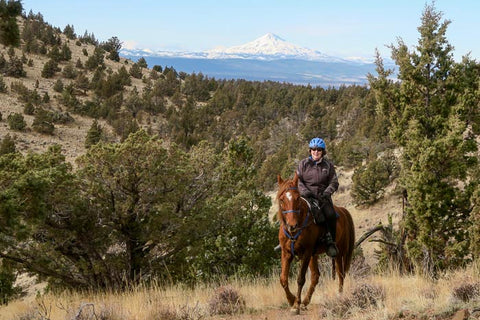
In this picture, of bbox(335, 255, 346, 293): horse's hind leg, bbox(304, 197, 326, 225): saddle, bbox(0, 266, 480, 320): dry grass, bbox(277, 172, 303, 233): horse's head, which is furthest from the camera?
bbox(335, 255, 346, 293): horse's hind leg

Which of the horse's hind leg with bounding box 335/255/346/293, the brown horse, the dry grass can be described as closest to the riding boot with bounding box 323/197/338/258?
the brown horse

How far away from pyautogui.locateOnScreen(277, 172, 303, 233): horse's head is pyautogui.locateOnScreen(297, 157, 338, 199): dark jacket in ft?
1.71

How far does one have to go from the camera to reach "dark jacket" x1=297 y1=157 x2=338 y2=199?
7.29 meters

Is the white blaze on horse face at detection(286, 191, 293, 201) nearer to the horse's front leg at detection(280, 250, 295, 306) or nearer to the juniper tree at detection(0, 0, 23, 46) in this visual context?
the horse's front leg at detection(280, 250, 295, 306)

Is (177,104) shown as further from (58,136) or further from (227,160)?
(227,160)

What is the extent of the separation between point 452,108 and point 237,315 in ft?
44.7

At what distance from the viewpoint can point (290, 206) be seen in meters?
6.52

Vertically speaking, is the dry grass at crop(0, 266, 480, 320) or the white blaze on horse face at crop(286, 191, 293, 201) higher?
the white blaze on horse face at crop(286, 191, 293, 201)

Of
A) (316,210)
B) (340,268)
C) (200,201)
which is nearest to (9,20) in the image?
(316,210)

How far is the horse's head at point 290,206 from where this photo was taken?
6.49m

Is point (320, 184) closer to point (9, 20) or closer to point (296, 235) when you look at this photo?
point (296, 235)

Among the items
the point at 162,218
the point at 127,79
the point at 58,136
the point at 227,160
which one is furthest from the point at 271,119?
the point at 162,218

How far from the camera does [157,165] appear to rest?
14.0 meters

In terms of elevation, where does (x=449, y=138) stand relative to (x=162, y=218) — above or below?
above
